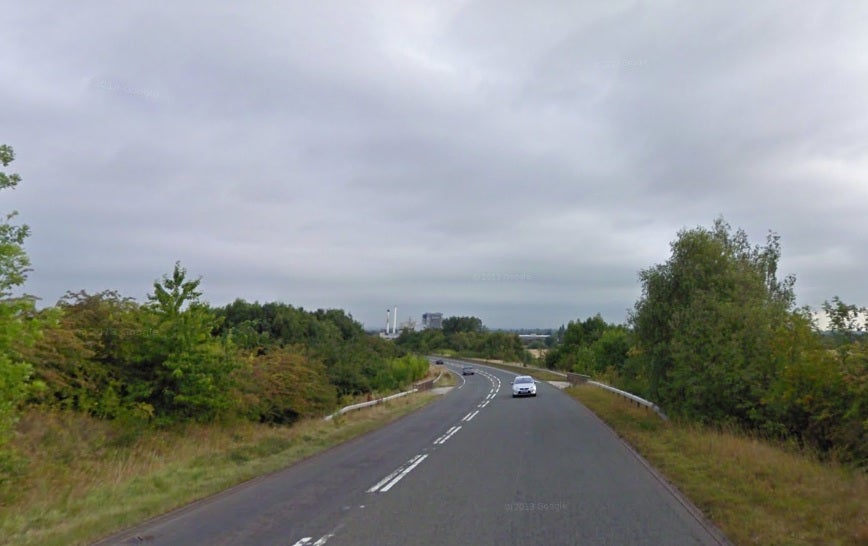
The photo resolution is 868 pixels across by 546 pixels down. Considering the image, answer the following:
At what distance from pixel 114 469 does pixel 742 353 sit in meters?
16.2

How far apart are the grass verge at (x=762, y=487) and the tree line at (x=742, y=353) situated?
107 centimetres

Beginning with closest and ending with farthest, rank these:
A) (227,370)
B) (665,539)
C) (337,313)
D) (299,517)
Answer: (665,539) < (299,517) < (227,370) < (337,313)

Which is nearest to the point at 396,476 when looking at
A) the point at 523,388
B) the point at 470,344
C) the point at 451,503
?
the point at 451,503

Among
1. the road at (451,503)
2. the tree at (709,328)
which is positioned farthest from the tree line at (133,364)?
the tree at (709,328)

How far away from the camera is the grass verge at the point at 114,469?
10.5 meters

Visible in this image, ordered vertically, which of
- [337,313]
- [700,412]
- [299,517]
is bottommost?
[299,517]

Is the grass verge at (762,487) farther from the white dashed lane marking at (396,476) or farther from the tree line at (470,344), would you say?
the tree line at (470,344)

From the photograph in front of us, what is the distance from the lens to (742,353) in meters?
20.6

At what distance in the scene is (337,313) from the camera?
8094 centimetres

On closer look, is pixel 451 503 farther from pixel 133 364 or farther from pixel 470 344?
pixel 470 344

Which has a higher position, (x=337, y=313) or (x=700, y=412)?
(x=337, y=313)

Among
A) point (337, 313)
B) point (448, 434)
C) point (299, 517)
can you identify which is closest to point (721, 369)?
point (448, 434)

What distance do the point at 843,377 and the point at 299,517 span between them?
1172 cm

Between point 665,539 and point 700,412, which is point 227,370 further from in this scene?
point 665,539
